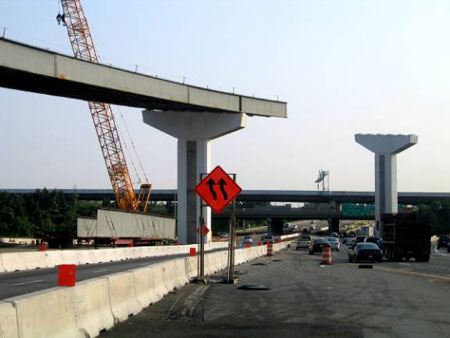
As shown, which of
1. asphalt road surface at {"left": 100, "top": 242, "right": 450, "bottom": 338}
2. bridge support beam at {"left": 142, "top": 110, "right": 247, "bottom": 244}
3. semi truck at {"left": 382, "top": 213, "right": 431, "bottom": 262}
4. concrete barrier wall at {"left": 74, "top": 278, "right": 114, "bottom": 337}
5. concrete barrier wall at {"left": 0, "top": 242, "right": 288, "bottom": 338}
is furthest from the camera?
bridge support beam at {"left": 142, "top": 110, "right": 247, "bottom": 244}

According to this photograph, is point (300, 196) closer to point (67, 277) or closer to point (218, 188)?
point (218, 188)

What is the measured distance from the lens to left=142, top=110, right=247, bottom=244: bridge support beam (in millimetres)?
73250

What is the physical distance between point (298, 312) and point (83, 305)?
561 cm

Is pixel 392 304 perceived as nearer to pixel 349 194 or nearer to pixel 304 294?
pixel 304 294

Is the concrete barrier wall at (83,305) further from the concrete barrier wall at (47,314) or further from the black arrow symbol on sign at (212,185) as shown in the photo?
the black arrow symbol on sign at (212,185)

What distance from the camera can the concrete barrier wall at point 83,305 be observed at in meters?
8.01

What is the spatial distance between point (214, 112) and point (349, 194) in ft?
247

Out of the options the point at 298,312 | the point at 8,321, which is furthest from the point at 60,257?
the point at 8,321

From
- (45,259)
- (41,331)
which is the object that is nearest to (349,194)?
(45,259)

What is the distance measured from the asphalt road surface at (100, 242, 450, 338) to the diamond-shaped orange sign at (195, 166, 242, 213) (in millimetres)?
2623

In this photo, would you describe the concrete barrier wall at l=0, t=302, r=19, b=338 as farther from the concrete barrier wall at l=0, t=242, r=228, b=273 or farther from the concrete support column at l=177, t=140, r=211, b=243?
the concrete support column at l=177, t=140, r=211, b=243

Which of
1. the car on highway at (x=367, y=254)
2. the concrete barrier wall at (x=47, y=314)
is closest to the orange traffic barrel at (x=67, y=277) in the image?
the concrete barrier wall at (x=47, y=314)

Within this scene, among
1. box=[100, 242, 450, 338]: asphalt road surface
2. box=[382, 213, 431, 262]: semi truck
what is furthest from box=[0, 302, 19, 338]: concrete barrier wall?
box=[382, 213, 431, 262]: semi truck

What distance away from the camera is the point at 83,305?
10445mm
